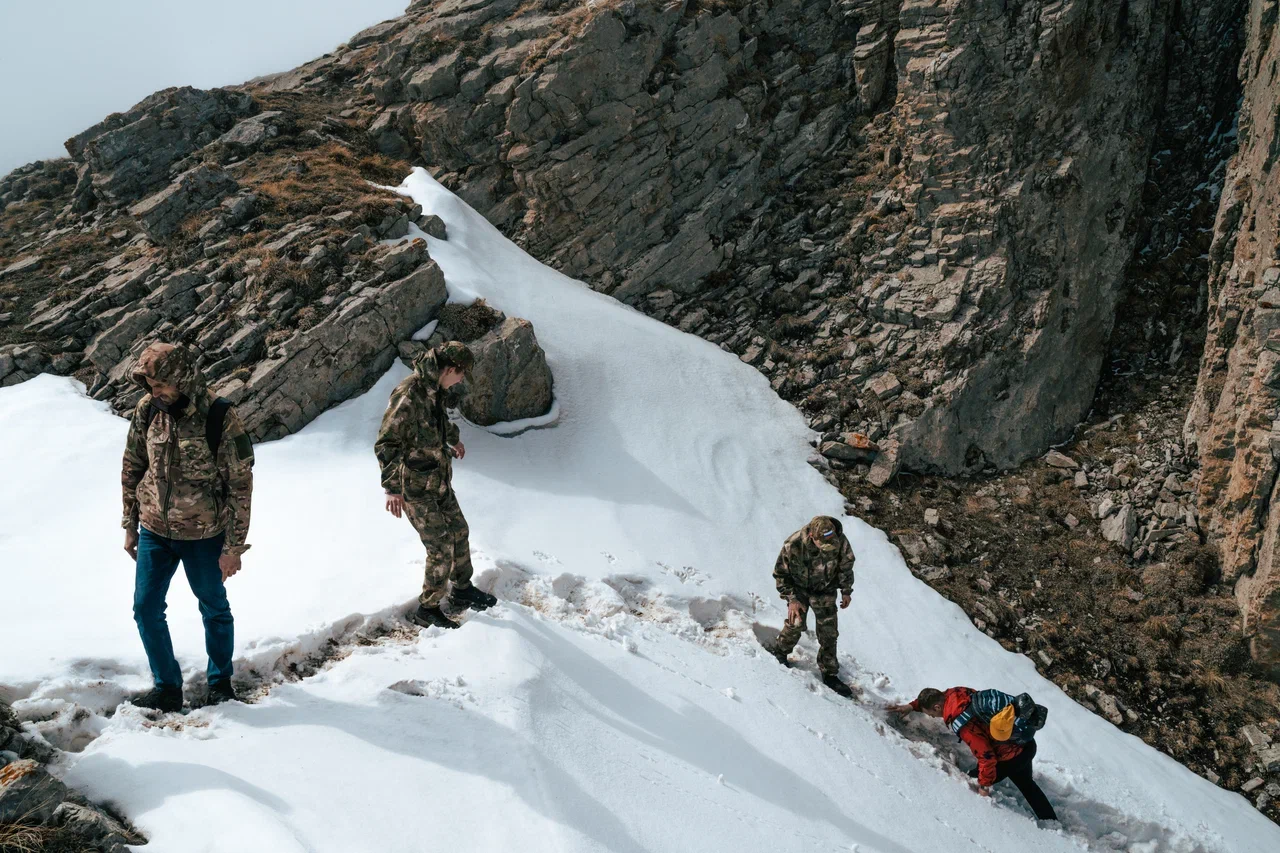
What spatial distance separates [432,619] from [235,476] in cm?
238

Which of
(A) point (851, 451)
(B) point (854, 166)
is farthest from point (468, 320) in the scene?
(B) point (854, 166)

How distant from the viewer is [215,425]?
15.3 feet

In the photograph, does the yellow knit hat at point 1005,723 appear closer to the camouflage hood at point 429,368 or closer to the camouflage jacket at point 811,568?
the camouflage jacket at point 811,568

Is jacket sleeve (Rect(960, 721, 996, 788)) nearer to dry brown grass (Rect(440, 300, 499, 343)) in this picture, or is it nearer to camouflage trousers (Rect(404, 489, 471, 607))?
camouflage trousers (Rect(404, 489, 471, 607))

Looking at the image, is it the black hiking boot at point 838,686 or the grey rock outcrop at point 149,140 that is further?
the grey rock outcrop at point 149,140

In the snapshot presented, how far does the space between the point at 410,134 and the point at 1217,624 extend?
73.4 feet

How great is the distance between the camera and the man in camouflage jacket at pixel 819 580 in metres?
7.78

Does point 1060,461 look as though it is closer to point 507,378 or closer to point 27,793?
point 507,378

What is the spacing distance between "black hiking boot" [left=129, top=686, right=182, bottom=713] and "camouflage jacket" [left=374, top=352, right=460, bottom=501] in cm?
211

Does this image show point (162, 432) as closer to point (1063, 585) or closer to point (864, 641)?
point (864, 641)

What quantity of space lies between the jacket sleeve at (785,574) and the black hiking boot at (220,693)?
18.5 ft

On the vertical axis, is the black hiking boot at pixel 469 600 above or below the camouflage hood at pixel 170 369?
below

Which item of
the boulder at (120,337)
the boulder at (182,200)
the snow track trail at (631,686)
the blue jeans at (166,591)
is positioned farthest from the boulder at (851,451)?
the boulder at (182,200)

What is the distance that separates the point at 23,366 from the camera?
12602 mm
